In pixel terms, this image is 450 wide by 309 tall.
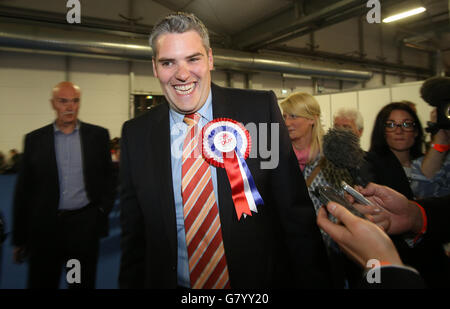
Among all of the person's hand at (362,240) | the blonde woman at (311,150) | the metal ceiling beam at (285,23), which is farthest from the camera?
the metal ceiling beam at (285,23)

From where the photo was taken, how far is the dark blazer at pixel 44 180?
1.24 metres

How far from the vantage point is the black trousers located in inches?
51.4

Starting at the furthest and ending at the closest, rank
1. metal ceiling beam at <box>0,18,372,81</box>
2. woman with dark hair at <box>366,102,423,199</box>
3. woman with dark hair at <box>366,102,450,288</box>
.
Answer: metal ceiling beam at <box>0,18,372,81</box> < woman with dark hair at <box>366,102,423,199</box> < woman with dark hair at <box>366,102,450,288</box>

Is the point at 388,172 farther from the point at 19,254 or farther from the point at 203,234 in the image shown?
the point at 19,254

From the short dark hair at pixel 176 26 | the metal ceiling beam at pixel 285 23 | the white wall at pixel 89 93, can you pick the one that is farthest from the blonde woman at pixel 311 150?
→ the metal ceiling beam at pixel 285 23

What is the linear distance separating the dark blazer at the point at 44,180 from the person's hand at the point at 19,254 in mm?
28

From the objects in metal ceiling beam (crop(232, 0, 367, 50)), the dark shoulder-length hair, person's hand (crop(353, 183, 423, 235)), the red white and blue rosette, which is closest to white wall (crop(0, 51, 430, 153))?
metal ceiling beam (crop(232, 0, 367, 50))

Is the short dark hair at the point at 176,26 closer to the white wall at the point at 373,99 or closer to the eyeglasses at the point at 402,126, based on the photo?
the eyeglasses at the point at 402,126

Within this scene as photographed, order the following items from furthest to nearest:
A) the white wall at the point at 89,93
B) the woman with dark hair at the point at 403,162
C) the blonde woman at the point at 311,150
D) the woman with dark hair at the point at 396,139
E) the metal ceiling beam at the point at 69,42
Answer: the metal ceiling beam at the point at 69,42, the white wall at the point at 89,93, the woman with dark hair at the point at 396,139, the blonde woman at the point at 311,150, the woman with dark hair at the point at 403,162

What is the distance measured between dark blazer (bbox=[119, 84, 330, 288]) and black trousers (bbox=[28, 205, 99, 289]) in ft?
2.12

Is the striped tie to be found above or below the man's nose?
below

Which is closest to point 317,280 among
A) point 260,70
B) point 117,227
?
point 117,227

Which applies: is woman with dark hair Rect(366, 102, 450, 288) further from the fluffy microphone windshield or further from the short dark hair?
the short dark hair
